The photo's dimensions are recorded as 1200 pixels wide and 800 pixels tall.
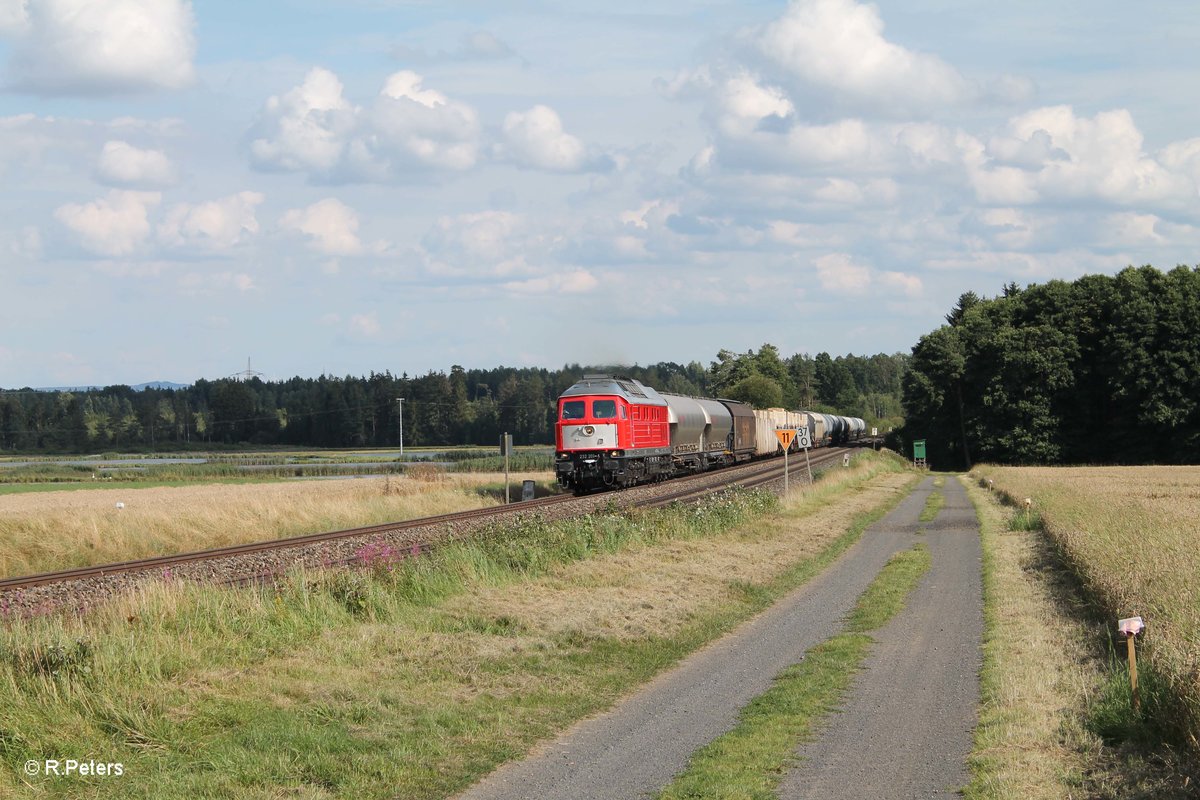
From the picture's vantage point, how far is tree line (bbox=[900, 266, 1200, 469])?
80.2 metres

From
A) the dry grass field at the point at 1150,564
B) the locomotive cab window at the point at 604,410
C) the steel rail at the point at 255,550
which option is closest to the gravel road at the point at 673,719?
the dry grass field at the point at 1150,564

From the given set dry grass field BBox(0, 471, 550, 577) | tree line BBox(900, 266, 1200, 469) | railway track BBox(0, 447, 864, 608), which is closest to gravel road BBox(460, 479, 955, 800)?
railway track BBox(0, 447, 864, 608)

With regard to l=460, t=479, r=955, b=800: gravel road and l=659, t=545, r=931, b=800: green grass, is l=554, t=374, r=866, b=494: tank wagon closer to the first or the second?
l=460, t=479, r=955, b=800: gravel road

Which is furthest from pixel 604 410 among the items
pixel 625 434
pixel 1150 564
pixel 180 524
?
pixel 1150 564

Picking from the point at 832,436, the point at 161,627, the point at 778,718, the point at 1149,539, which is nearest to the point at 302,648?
the point at 161,627

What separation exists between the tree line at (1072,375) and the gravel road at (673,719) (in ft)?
234

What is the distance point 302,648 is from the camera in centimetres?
1238

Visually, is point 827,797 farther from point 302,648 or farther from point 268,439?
point 268,439

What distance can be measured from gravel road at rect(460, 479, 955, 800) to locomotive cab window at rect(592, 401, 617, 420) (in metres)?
21.3

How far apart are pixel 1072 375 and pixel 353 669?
8448 centimetres

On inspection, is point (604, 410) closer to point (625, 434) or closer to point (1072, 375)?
point (625, 434)

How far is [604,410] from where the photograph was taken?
40.0 meters

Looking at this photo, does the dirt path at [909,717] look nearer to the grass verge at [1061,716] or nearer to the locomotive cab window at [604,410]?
the grass verge at [1061,716]

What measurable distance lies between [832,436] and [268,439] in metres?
124
